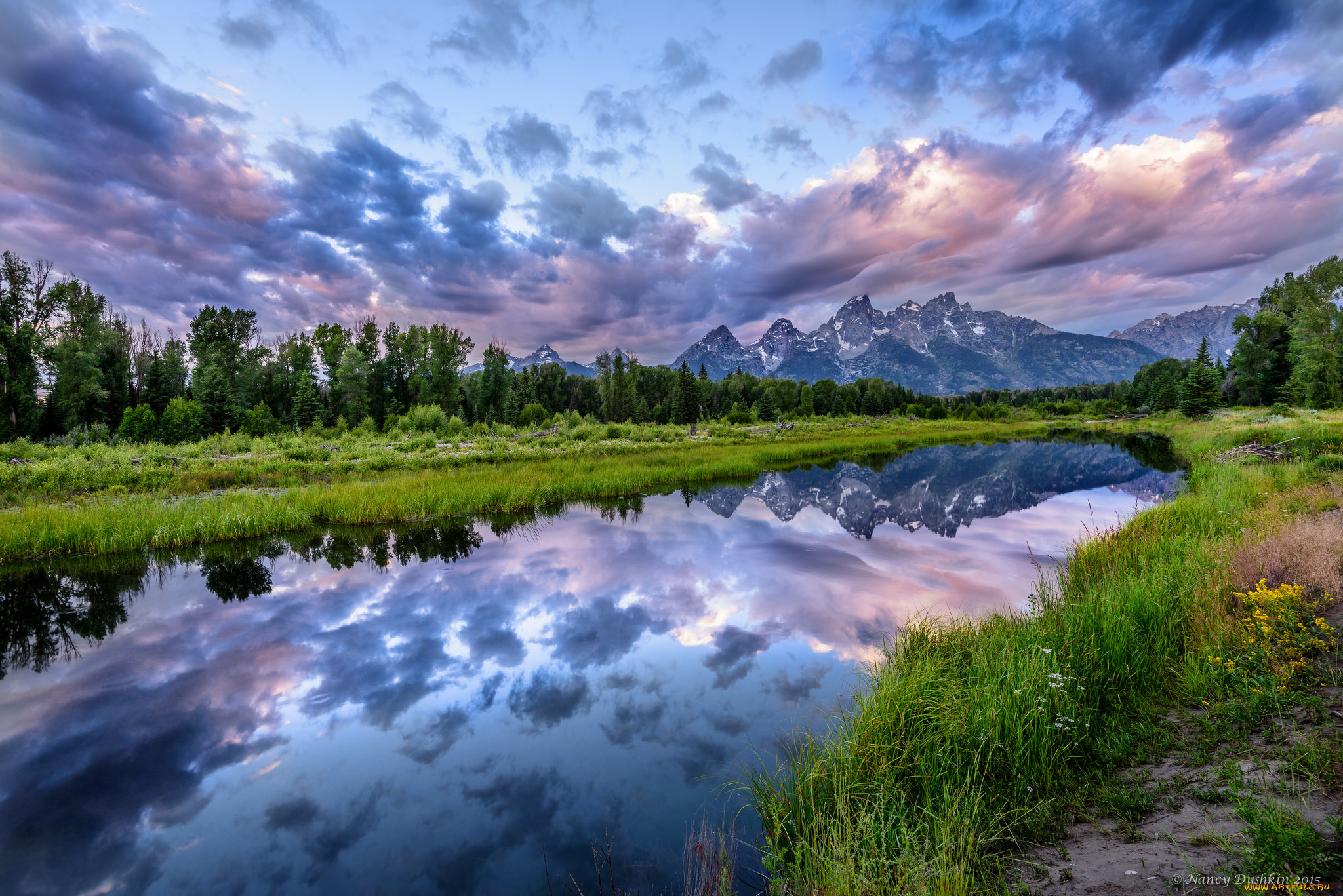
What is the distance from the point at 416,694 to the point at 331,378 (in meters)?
72.8

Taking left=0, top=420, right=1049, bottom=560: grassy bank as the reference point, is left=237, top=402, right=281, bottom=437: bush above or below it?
above

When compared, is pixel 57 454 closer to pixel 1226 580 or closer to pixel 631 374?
pixel 1226 580

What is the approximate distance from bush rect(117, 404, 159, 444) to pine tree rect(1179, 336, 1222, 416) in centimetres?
10431

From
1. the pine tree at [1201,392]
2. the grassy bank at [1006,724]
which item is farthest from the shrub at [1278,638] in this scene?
the pine tree at [1201,392]

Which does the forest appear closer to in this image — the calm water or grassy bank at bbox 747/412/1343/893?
the calm water

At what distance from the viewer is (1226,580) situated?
6836mm

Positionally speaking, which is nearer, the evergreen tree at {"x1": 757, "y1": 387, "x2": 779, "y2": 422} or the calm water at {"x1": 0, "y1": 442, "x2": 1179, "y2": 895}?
the calm water at {"x1": 0, "y1": 442, "x2": 1179, "y2": 895}

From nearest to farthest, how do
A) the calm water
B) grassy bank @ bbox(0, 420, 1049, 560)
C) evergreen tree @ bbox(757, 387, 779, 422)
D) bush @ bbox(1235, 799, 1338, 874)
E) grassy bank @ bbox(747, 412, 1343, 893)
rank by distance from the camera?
bush @ bbox(1235, 799, 1338, 874)
grassy bank @ bbox(747, 412, 1343, 893)
the calm water
grassy bank @ bbox(0, 420, 1049, 560)
evergreen tree @ bbox(757, 387, 779, 422)

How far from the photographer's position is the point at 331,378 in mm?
65500

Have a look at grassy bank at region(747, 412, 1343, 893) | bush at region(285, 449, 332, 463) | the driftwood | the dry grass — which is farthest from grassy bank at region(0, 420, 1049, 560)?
the driftwood

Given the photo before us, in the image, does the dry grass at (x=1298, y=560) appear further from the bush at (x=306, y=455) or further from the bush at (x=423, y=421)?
the bush at (x=423, y=421)

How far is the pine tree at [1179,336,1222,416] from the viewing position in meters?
56.3

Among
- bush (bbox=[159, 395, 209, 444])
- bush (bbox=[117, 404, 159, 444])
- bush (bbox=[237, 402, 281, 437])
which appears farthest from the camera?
bush (bbox=[237, 402, 281, 437])

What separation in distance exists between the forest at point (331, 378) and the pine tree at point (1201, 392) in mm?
168
